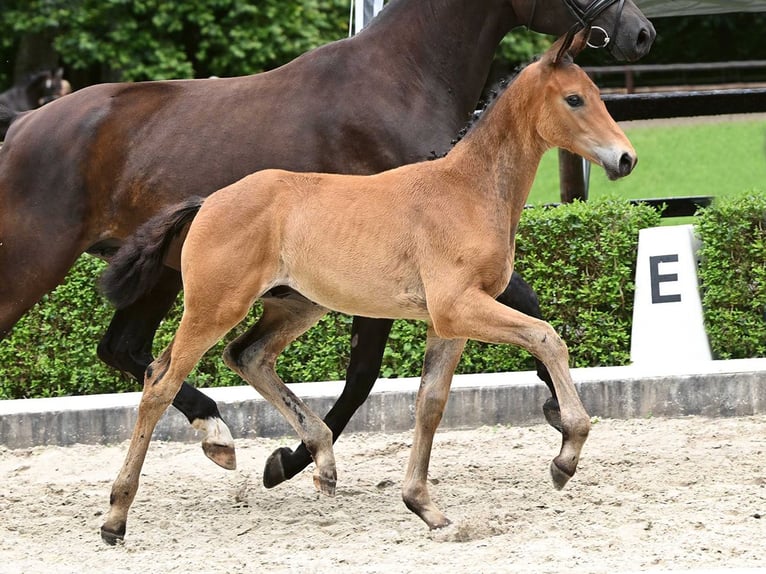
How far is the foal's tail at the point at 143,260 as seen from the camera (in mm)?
4516

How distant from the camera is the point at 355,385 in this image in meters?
5.04

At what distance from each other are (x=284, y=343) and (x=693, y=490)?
174 cm

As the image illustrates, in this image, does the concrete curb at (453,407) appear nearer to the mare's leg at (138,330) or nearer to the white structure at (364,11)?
the mare's leg at (138,330)

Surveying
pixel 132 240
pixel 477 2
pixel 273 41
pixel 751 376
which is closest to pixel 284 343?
pixel 132 240

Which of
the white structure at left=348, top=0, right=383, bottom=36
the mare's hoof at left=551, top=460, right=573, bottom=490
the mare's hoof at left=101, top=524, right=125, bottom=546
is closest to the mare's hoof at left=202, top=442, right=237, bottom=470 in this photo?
the mare's hoof at left=101, top=524, right=125, bottom=546

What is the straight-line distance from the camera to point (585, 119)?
3959mm

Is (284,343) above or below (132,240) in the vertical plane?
below

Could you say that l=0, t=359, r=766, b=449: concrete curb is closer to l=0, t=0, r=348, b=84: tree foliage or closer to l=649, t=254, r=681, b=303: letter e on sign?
l=649, t=254, r=681, b=303: letter e on sign

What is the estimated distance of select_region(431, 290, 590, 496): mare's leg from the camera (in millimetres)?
3832

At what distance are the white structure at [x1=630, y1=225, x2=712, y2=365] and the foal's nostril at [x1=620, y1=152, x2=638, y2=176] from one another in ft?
8.82

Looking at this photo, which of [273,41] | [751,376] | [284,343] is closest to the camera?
[284,343]

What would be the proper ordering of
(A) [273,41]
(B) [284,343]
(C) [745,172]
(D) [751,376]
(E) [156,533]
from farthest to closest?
(A) [273,41]
(C) [745,172]
(D) [751,376]
(B) [284,343]
(E) [156,533]

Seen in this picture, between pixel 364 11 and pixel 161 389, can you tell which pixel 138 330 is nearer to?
pixel 161 389

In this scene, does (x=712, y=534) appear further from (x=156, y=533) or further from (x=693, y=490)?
(x=156, y=533)
